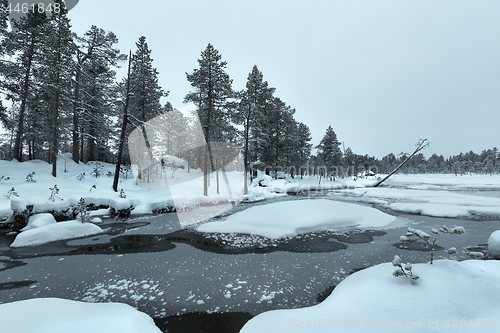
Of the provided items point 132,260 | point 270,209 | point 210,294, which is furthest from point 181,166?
point 210,294

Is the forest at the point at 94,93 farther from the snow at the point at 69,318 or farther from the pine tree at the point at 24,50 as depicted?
the snow at the point at 69,318

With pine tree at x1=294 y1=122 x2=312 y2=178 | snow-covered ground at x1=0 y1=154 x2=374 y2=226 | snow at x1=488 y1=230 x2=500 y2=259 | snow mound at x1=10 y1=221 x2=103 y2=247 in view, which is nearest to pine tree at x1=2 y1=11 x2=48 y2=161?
snow-covered ground at x1=0 y1=154 x2=374 y2=226

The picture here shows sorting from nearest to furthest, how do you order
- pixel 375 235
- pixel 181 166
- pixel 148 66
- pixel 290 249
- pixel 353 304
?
pixel 353 304 → pixel 290 249 → pixel 375 235 → pixel 148 66 → pixel 181 166

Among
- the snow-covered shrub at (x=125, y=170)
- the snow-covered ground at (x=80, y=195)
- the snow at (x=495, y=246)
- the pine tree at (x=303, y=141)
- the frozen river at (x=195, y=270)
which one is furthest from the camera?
the pine tree at (x=303, y=141)

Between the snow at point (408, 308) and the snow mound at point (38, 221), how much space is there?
1267 cm

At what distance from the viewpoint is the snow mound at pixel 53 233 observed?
8.87 m

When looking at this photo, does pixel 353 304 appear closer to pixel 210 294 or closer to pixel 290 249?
pixel 210 294

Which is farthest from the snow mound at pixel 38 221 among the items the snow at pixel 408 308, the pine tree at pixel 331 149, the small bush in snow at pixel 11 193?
the pine tree at pixel 331 149

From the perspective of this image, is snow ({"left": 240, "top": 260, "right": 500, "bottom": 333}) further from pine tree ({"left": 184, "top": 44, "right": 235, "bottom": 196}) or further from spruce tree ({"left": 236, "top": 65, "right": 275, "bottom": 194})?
spruce tree ({"left": 236, "top": 65, "right": 275, "bottom": 194})

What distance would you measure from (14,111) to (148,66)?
1201 inches

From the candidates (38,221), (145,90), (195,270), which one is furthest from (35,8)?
(195,270)

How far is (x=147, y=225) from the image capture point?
39.9 feet

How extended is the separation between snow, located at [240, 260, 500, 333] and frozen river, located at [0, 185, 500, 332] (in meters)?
0.80

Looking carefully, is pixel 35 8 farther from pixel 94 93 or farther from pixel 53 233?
pixel 53 233
